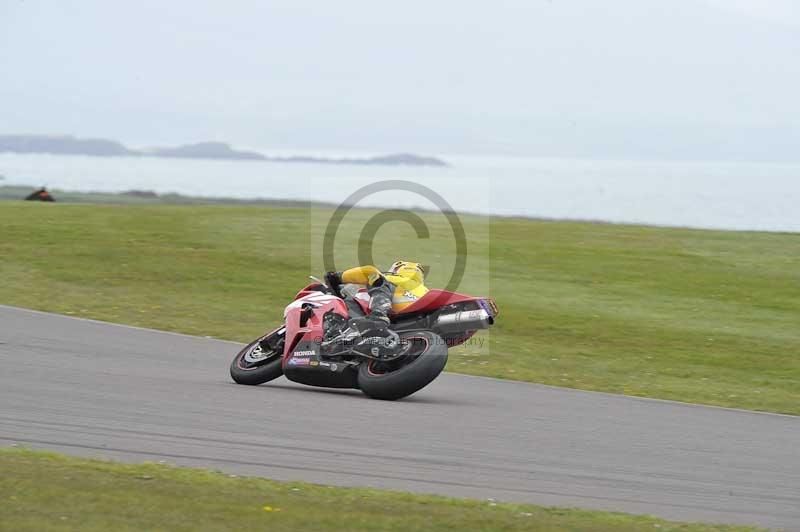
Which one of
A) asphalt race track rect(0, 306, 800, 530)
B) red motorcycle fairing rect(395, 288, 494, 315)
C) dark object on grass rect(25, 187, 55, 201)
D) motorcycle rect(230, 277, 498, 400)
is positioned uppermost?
dark object on grass rect(25, 187, 55, 201)

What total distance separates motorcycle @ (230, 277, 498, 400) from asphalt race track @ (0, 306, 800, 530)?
0.64 feet

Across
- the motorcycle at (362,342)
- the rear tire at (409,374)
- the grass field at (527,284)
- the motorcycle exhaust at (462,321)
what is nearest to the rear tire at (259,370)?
the motorcycle at (362,342)

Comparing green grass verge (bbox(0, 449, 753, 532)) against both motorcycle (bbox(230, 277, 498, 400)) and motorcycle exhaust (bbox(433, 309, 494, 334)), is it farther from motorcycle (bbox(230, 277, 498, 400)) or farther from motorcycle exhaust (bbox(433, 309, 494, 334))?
motorcycle exhaust (bbox(433, 309, 494, 334))

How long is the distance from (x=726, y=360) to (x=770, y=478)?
717 cm

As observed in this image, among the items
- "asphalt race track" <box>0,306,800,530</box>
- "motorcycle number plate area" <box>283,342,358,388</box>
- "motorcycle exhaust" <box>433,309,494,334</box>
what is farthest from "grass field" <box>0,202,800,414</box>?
"motorcycle number plate area" <box>283,342,358,388</box>

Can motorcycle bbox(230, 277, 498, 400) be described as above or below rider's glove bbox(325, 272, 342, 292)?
below

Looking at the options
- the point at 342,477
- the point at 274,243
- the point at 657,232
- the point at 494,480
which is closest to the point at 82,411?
the point at 342,477

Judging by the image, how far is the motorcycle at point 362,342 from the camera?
10211mm

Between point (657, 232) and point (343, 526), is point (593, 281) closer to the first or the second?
point (657, 232)

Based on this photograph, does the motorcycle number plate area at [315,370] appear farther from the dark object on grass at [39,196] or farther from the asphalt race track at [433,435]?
the dark object on grass at [39,196]

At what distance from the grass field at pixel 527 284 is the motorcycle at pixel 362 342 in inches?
108

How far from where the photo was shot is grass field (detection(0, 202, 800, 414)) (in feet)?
47.2

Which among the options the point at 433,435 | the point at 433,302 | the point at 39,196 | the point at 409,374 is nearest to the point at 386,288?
the point at 433,302

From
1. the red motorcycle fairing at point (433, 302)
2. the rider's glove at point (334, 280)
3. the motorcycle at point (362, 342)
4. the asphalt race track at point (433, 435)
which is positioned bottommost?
the asphalt race track at point (433, 435)
